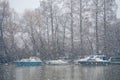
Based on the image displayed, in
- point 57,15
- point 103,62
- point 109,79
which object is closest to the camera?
point 109,79

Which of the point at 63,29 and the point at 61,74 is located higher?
the point at 63,29

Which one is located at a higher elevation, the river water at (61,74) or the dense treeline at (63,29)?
the dense treeline at (63,29)

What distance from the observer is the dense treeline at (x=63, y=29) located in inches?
1992

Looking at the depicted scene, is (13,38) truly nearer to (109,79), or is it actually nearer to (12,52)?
(12,52)

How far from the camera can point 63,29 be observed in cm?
5647

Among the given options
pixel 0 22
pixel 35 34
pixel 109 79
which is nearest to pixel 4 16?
pixel 0 22

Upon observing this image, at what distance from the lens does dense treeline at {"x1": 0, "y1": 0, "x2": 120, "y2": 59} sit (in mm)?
50594

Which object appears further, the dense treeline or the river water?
the dense treeline

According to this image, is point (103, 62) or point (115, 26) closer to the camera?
point (103, 62)

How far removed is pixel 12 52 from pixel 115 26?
20.1 meters

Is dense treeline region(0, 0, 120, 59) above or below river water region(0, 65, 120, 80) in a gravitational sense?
above

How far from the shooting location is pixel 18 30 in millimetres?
57719

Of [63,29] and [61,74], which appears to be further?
[63,29]

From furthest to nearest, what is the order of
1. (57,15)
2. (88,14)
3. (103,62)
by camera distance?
(57,15)
(88,14)
(103,62)
